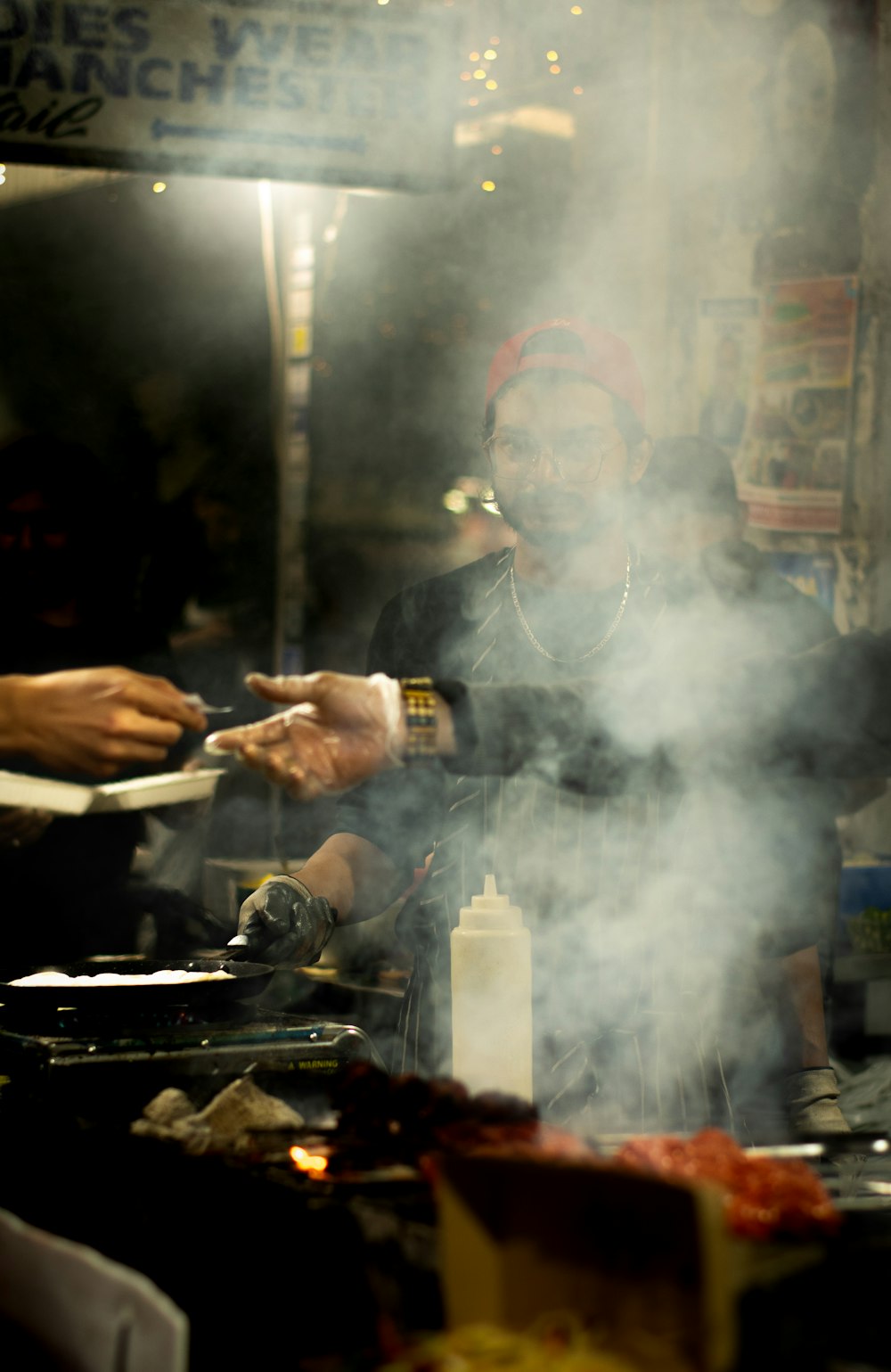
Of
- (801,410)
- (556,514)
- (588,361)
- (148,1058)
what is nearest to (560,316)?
(801,410)

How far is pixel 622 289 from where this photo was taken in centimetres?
420

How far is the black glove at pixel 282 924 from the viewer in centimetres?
241

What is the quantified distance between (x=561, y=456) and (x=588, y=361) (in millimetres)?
211

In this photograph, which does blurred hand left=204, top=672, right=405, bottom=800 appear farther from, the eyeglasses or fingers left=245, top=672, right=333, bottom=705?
the eyeglasses

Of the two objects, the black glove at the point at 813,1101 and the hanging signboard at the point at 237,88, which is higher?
the hanging signboard at the point at 237,88

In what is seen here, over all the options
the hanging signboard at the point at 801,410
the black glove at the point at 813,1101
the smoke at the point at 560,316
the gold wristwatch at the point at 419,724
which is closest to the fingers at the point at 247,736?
the gold wristwatch at the point at 419,724

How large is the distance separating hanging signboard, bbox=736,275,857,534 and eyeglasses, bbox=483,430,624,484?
4.45 feet

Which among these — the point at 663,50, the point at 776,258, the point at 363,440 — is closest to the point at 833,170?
the point at 776,258

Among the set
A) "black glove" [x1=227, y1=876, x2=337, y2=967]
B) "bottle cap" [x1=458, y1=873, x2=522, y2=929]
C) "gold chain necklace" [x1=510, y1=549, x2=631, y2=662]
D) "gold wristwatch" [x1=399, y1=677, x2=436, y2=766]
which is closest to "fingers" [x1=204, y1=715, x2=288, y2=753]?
"gold wristwatch" [x1=399, y1=677, x2=436, y2=766]

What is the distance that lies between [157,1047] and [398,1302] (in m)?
0.76

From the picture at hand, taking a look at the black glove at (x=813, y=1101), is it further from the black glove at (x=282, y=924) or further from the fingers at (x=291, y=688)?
the fingers at (x=291, y=688)

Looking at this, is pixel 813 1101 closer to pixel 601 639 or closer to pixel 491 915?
pixel 601 639

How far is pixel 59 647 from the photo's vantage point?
3.96m

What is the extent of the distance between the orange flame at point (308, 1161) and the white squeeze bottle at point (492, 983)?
38cm
